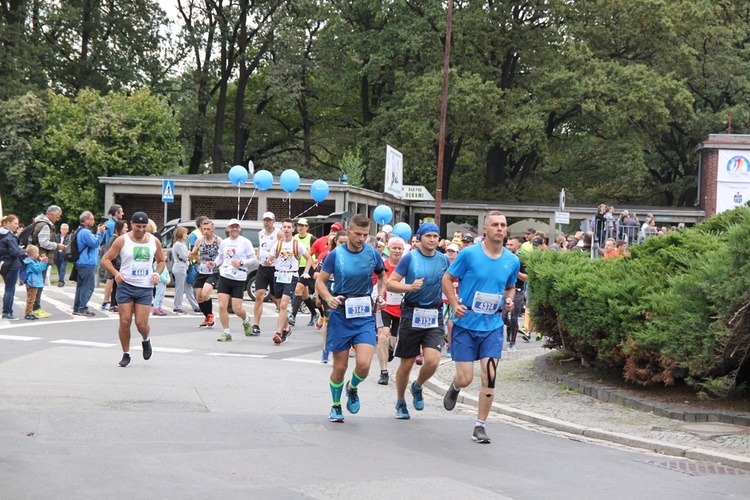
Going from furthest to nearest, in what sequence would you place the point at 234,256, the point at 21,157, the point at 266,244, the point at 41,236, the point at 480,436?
1. the point at 21,157
2. the point at 41,236
3. the point at 266,244
4. the point at 234,256
5. the point at 480,436

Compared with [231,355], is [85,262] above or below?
above

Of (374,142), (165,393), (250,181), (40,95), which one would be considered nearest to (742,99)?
(374,142)

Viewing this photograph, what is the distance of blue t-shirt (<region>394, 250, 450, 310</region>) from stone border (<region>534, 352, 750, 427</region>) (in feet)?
7.94

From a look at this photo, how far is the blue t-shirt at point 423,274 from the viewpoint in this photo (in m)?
9.51

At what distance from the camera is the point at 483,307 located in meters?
8.60

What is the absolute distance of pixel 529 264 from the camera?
44.3 ft

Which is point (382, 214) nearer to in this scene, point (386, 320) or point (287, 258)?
point (287, 258)

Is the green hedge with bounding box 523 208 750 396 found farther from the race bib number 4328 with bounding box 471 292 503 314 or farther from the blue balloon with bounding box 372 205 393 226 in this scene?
the blue balloon with bounding box 372 205 393 226

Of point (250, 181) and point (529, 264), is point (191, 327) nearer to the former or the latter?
point (529, 264)

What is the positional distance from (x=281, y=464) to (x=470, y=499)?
1.47 m

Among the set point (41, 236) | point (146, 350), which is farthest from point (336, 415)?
point (41, 236)

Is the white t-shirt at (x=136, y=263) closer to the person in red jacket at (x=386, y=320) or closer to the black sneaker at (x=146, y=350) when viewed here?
the black sneaker at (x=146, y=350)

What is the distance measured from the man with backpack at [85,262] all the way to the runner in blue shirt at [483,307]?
1162 centimetres

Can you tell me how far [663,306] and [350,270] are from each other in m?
3.31
